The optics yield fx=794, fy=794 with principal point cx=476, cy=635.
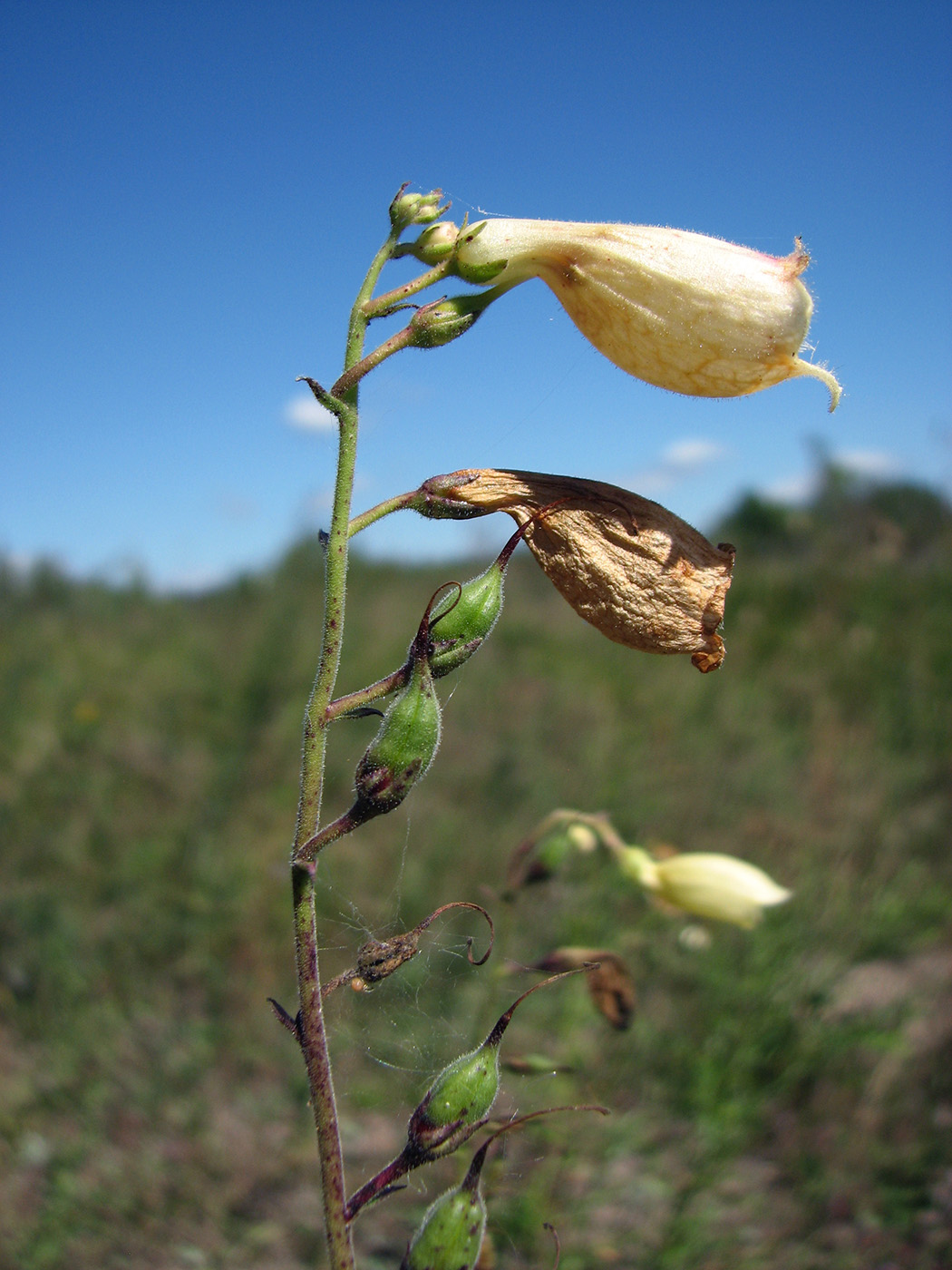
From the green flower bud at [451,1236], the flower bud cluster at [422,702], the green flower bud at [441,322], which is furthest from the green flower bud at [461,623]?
the green flower bud at [451,1236]

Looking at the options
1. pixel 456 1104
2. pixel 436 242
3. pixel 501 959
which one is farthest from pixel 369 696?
pixel 501 959

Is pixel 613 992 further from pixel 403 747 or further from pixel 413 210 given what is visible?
pixel 413 210

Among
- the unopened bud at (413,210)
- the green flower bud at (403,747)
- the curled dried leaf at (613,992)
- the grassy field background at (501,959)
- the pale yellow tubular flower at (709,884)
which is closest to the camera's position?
the green flower bud at (403,747)

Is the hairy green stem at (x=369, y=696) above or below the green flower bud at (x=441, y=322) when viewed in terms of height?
below

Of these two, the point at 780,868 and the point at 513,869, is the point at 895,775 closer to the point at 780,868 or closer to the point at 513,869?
the point at 780,868

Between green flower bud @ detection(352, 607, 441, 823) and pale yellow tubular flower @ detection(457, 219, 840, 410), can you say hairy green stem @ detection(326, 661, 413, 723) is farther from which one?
pale yellow tubular flower @ detection(457, 219, 840, 410)

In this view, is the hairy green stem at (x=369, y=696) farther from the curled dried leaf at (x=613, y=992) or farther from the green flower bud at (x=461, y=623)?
the curled dried leaf at (x=613, y=992)
